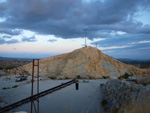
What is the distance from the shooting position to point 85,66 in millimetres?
21375

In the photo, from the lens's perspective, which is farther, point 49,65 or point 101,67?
point 49,65

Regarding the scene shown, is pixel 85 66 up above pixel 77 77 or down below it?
above

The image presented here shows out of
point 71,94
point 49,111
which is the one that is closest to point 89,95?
point 71,94

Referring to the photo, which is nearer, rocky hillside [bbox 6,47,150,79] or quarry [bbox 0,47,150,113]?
quarry [bbox 0,47,150,113]

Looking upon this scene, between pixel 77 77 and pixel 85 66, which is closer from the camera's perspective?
pixel 77 77

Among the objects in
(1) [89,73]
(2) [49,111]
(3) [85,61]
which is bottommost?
(2) [49,111]

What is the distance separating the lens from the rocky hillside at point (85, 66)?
68.3ft

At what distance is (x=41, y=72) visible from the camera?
23406 mm

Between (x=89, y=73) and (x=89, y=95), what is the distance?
9128 mm

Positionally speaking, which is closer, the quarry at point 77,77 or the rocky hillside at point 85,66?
the quarry at point 77,77

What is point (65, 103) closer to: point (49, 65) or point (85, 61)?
point (85, 61)

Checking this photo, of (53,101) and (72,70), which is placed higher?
(72,70)

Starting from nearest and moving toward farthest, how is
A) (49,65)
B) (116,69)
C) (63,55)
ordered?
1. (116,69)
2. (49,65)
3. (63,55)

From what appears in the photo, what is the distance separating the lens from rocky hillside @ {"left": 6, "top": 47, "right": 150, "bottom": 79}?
2083 cm
